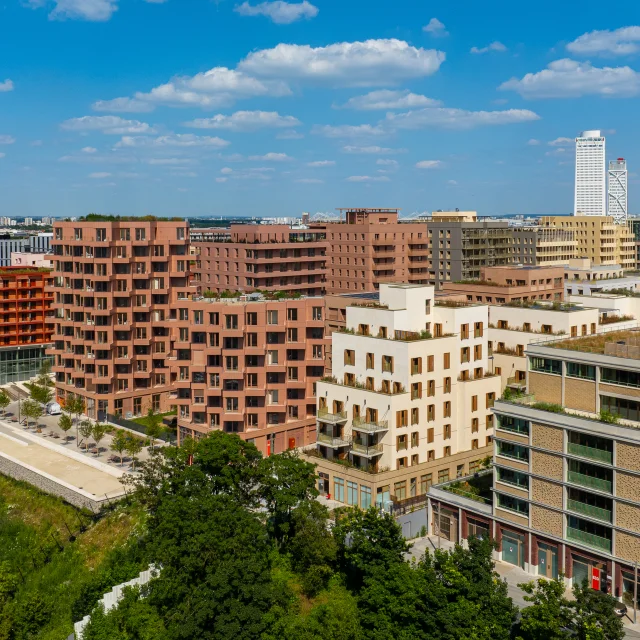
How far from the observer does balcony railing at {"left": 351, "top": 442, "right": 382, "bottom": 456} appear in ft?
177

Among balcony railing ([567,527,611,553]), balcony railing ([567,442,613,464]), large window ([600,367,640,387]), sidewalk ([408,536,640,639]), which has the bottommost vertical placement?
sidewalk ([408,536,640,639])

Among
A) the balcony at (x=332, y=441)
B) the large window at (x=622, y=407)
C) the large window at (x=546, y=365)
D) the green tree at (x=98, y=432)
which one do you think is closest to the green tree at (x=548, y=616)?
the large window at (x=622, y=407)

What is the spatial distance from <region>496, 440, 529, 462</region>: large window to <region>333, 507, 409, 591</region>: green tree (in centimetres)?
762

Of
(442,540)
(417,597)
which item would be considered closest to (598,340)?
(442,540)

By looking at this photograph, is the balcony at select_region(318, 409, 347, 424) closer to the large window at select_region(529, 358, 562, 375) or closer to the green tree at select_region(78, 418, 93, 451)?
the large window at select_region(529, 358, 562, 375)

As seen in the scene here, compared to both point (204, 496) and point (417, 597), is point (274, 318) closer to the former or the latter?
point (204, 496)

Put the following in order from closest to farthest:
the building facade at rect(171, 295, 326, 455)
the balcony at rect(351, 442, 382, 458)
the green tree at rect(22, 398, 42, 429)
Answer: the balcony at rect(351, 442, 382, 458)
the building facade at rect(171, 295, 326, 455)
the green tree at rect(22, 398, 42, 429)

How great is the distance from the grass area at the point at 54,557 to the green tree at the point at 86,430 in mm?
7003

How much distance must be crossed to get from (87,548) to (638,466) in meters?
38.5

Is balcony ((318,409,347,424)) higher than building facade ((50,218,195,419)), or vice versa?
building facade ((50,218,195,419))

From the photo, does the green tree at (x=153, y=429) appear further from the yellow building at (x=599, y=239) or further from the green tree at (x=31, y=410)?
the yellow building at (x=599, y=239)

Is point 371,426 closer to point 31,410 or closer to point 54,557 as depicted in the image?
point 54,557

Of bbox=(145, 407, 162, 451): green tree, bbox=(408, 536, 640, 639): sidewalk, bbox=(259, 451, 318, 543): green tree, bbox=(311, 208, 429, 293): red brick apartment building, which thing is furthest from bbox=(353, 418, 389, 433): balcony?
bbox=(311, 208, 429, 293): red brick apartment building

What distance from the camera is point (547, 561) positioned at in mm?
43188
